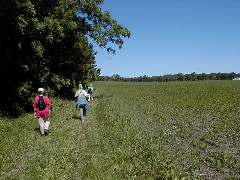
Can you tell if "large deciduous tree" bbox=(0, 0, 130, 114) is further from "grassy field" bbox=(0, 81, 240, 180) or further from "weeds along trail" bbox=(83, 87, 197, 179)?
"weeds along trail" bbox=(83, 87, 197, 179)

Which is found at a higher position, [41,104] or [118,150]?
[41,104]

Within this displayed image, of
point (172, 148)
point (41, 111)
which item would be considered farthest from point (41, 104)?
point (172, 148)

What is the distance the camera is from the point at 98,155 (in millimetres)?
11281

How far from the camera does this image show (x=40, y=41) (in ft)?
79.7

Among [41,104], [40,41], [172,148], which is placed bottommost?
[172,148]

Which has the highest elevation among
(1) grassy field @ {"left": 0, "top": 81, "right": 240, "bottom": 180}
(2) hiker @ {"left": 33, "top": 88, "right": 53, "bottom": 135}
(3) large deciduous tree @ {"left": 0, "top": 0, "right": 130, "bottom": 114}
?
(3) large deciduous tree @ {"left": 0, "top": 0, "right": 130, "bottom": 114}

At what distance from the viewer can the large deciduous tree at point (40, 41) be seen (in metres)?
20.2

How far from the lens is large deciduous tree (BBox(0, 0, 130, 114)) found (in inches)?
794

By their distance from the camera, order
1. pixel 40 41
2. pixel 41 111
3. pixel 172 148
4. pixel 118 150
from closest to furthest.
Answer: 1. pixel 118 150
2. pixel 172 148
3. pixel 41 111
4. pixel 40 41

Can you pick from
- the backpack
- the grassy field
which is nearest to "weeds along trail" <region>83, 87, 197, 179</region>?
the grassy field

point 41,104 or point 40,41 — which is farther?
point 40,41

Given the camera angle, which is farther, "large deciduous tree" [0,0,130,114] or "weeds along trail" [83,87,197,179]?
"large deciduous tree" [0,0,130,114]

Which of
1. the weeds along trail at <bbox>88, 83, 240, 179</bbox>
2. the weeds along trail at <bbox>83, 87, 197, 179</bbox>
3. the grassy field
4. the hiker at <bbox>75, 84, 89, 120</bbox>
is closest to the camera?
the weeds along trail at <bbox>83, 87, 197, 179</bbox>

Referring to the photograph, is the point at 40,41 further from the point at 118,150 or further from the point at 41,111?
the point at 118,150
